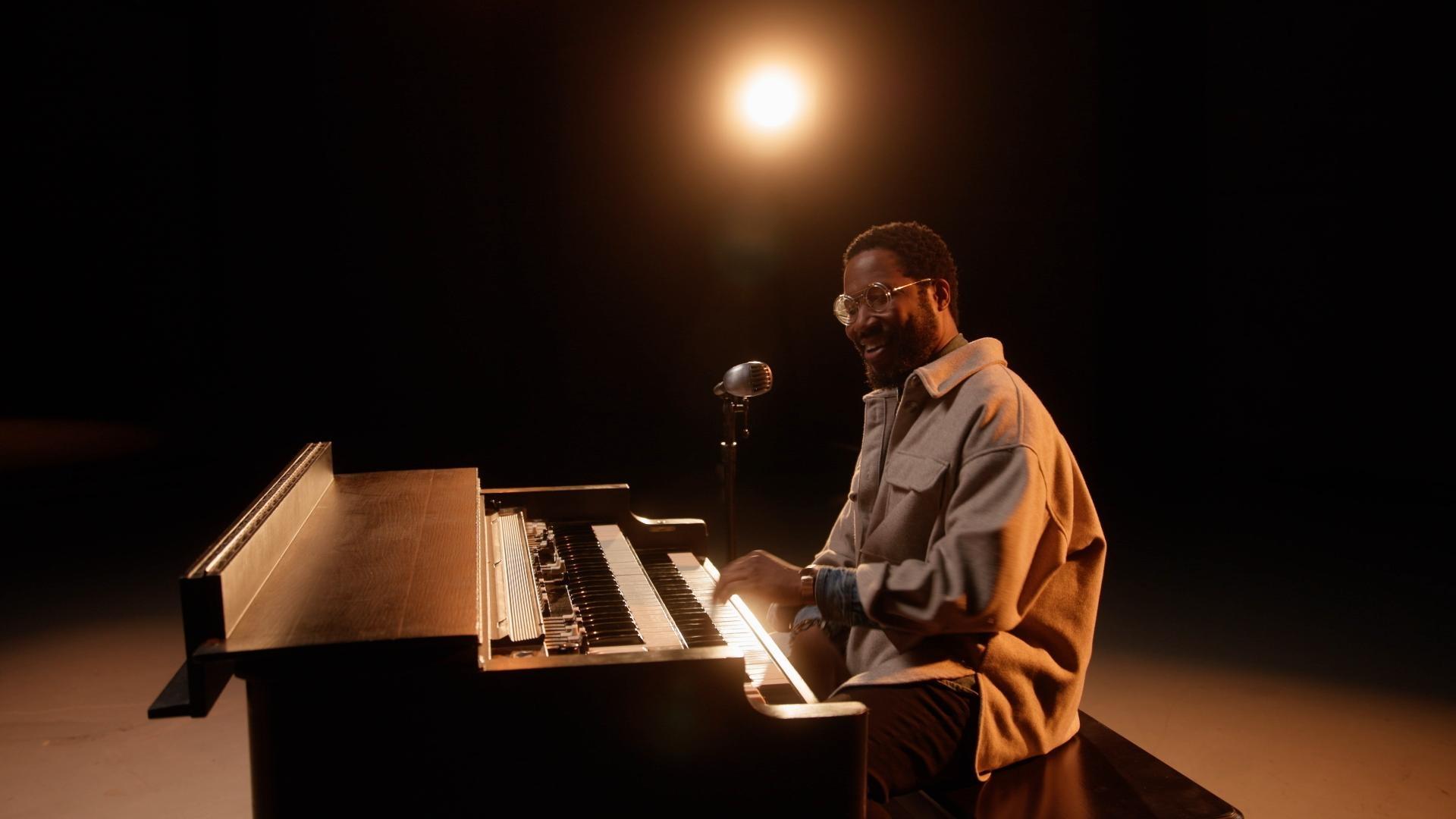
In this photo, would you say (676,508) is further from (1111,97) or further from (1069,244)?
(1111,97)

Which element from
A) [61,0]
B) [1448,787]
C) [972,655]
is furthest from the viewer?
[61,0]

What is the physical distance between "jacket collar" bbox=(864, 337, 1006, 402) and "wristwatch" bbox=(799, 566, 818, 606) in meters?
0.39

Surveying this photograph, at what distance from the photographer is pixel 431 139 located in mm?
6191

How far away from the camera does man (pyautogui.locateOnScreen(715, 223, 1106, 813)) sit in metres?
1.51

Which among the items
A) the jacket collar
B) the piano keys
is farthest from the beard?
the piano keys

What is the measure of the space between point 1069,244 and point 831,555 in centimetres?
533

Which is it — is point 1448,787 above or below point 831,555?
below

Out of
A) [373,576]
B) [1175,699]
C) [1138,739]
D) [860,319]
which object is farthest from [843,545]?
[1175,699]

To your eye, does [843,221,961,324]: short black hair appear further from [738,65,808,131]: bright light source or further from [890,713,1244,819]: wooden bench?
[738,65,808,131]: bright light source

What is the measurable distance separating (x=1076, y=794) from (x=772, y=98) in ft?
18.2

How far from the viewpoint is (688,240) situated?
6.52 meters

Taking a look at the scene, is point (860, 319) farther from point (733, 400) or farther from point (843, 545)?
point (733, 400)

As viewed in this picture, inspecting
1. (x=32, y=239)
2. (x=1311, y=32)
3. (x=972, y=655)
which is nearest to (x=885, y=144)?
(x=1311, y=32)

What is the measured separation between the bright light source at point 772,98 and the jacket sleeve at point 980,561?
527 cm
